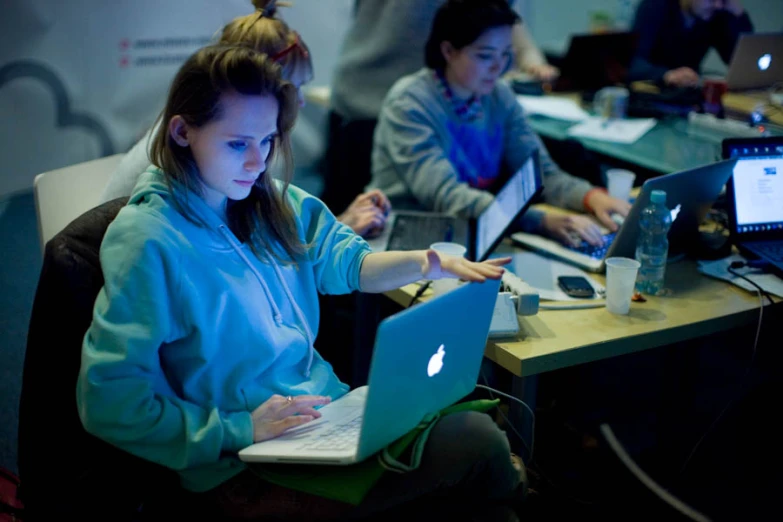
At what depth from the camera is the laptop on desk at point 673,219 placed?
1741 millimetres

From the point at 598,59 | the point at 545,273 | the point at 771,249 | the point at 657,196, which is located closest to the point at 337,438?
the point at 545,273

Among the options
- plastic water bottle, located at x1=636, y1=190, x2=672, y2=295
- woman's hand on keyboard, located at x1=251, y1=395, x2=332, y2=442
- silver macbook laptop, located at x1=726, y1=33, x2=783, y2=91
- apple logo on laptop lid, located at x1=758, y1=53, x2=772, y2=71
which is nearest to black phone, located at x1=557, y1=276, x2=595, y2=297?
plastic water bottle, located at x1=636, y1=190, x2=672, y2=295

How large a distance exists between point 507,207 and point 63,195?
1036mm

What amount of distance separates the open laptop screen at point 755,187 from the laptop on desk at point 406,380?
1.02 metres

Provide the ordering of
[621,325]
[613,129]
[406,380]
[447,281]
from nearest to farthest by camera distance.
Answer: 1. [406,380]
2. [621,325]
3. [447,281]
4. [613,129]

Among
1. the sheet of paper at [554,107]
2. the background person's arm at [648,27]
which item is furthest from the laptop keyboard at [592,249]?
the background person's arm at [648,27]

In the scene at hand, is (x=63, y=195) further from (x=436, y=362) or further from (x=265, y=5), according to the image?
(x=436, y=362)

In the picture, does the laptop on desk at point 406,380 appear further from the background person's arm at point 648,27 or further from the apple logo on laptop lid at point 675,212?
the background person's arm at point 648,27

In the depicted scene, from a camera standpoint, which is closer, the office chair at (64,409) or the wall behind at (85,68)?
the office chair at (64,409)

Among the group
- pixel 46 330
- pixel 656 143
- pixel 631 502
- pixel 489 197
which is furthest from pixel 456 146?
pixel 631 502

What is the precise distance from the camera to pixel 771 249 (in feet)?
6.44

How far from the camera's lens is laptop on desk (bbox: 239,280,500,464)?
43.1 inches

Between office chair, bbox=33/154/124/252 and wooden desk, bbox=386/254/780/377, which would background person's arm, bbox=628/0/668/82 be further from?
office chair, bbox=33/154/124/252

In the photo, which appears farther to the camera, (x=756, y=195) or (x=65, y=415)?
(x=756, y=195)
